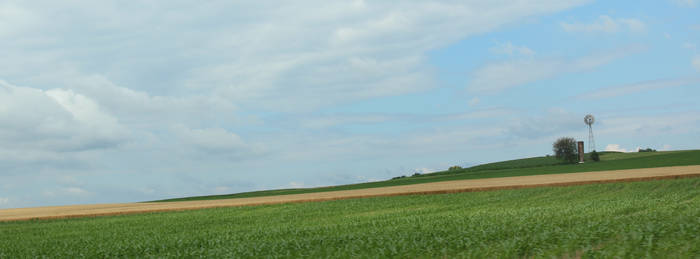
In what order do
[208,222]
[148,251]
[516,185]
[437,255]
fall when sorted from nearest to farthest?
[437,255] → [148,251] → [208,222] → [516,185]

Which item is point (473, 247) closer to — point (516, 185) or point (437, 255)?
point (437, 255)

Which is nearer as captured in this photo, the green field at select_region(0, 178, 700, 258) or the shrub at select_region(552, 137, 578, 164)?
the green field at select_region(0, 178, 700, 258)

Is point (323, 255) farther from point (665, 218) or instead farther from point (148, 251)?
point (665, 218)

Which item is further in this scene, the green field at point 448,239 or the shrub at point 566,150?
the shrub at point 566,150

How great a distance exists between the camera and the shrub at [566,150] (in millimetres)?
123000

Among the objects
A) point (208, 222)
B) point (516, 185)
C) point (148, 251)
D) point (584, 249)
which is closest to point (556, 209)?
point (584, 249)

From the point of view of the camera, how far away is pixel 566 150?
12419 cm

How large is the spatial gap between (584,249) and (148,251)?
49.4 ft

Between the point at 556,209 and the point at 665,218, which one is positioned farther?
the point at 556,209

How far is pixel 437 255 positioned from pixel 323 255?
126 inches

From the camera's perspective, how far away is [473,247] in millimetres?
16078

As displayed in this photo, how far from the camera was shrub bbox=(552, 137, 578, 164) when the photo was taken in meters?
123

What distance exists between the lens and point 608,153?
140375 mm

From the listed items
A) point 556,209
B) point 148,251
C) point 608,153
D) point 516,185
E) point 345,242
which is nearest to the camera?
point 345,242
